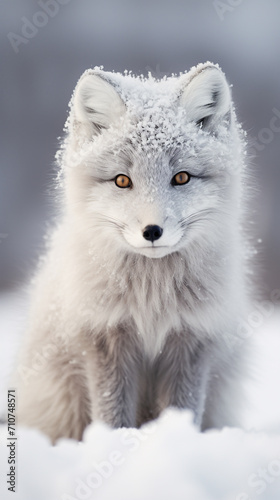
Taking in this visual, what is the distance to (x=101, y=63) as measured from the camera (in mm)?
2486

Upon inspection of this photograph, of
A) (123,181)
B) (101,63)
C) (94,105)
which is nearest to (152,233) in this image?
(123,181)

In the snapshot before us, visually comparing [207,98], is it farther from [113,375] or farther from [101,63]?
[101,63]

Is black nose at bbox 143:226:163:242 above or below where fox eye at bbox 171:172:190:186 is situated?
below

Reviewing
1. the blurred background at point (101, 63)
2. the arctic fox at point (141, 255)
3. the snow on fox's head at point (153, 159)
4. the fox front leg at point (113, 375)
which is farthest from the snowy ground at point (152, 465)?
the blurred background at point (101, 63)

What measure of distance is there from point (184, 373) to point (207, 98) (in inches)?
34.7

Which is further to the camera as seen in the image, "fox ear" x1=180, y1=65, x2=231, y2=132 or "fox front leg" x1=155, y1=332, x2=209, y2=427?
"fox front leg" x1=155, y1=332, x2=209, y2=427

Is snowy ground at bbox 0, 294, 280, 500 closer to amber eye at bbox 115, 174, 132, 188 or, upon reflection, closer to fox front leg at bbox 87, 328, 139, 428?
fox front leg at bbox 87, 328, 139, 428

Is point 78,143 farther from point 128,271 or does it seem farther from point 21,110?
point 21,110

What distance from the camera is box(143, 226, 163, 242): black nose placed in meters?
1.28

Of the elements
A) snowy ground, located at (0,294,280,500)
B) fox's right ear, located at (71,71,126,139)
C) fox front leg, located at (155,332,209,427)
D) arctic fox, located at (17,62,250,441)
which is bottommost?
snowy ground, located at (0,294,280,500)

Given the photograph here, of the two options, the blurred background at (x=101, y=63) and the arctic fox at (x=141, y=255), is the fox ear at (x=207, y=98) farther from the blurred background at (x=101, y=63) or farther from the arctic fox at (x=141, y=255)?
the blurred background at (x=101, y=63)

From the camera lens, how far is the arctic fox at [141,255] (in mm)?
1419

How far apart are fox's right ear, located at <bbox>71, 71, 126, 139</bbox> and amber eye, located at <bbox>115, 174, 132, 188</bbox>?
7.7 inches

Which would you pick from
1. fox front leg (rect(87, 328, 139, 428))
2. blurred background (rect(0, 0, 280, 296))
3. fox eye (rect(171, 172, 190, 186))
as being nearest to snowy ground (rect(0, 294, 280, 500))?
fox front leg (rect(87, 328, 139, 428))
